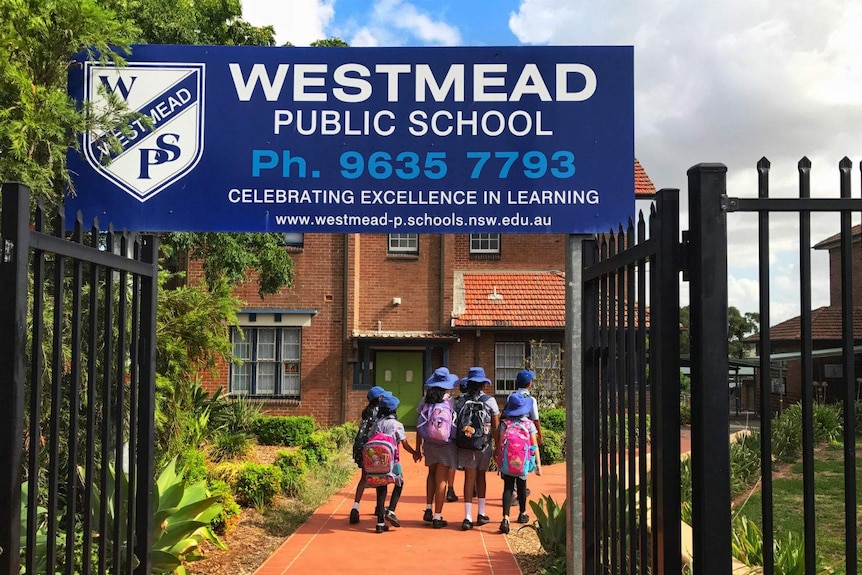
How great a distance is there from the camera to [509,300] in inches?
877

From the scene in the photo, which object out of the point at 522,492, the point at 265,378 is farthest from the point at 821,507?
the point at 265,378

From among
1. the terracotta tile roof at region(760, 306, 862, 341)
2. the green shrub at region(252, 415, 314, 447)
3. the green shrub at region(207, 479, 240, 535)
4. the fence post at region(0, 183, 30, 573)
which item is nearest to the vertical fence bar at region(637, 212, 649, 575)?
the fence post at region(0, 183, 30, 573)

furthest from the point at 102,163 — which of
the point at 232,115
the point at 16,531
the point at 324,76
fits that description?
the point at 16,531

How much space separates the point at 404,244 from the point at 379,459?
14434 mm

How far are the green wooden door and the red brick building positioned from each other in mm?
28

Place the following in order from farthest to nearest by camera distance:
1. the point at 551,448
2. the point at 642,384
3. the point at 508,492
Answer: the point at 551,448, the point at 508,492, the point at 642,384

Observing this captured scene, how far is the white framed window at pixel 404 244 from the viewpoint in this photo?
898 inches

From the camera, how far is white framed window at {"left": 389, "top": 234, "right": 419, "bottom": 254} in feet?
74.8

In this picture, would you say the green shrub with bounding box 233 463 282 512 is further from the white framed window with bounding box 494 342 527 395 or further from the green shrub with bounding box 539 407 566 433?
the white framed window with bounding box 494 342 527 395

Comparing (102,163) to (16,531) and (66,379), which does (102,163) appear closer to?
(66,379)

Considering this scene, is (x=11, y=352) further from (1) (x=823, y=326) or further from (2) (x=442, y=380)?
(1) (x=823, y=326)

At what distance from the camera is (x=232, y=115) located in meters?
5.94

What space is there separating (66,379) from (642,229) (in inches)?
204

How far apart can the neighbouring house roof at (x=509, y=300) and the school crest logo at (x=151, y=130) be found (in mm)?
16225
